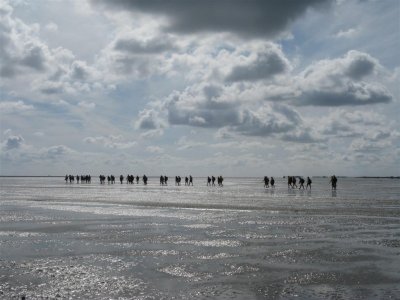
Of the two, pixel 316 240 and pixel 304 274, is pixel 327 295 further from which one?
pixel 316 240

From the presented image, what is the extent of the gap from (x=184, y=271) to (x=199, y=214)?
1432cm

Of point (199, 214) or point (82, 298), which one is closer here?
point (82, 298)

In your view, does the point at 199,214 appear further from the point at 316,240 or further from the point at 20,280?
the point at 20,280

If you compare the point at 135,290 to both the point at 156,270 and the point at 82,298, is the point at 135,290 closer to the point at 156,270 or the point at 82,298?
the point at 82,298

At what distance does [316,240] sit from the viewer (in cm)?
1523

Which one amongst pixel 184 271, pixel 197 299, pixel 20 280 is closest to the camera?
pixel 197 299

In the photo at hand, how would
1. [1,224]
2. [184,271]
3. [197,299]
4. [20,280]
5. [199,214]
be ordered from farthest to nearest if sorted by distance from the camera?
[199,214] < [1,224] < [184,271] < [20,280] < [197,299]

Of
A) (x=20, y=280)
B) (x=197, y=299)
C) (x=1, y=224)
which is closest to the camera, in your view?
(x=197, y=299)

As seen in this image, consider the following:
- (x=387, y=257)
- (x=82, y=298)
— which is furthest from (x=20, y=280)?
(x=387, y=257)

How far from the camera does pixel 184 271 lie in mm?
10703

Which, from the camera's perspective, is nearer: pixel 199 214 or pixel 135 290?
pixel 135 290

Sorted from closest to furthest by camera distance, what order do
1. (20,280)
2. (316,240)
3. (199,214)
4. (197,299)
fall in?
(197,299) < (20,280) < (316,240) < (199,214)

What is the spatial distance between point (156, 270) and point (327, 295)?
4.22m

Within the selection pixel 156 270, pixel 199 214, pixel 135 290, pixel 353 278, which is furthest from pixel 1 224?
pixel 353 278
